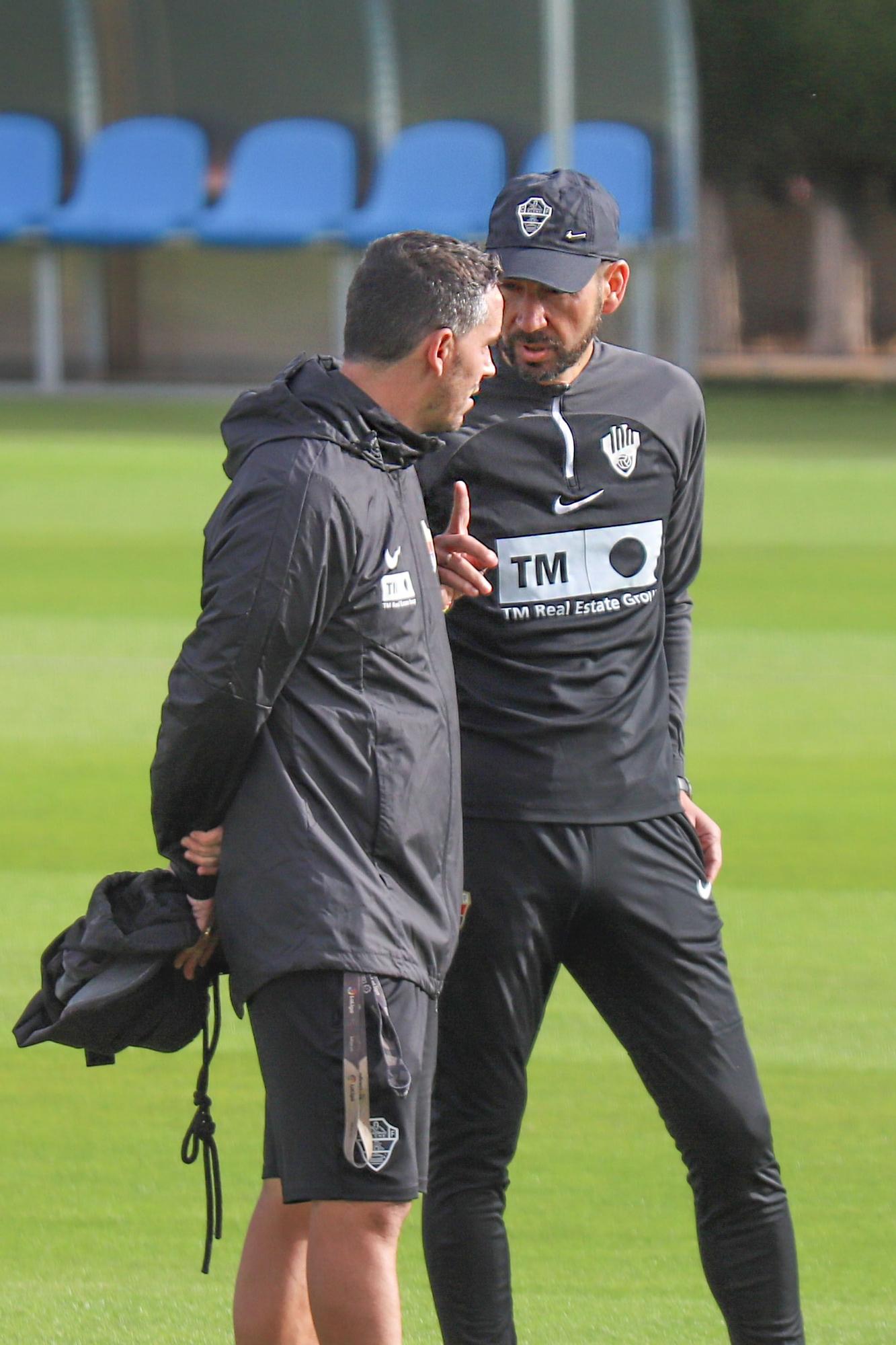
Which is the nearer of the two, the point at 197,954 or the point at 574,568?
the point at 197,954

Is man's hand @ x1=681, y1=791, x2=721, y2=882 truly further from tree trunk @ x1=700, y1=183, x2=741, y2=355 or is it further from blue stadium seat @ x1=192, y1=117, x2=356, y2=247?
tree trunk @ x1=700, y1=183, x2=741, y2=355

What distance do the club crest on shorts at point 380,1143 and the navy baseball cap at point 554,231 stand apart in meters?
1.46

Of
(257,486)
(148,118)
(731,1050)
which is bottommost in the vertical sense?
(731,1050)

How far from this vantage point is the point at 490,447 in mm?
4051

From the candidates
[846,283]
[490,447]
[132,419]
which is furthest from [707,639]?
[846,283]

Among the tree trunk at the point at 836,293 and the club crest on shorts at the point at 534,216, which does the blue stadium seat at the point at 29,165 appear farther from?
the club crest on shorts at the point at 534,216

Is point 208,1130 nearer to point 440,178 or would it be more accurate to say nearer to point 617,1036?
point 617,1036

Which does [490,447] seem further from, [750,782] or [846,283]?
[846,283]

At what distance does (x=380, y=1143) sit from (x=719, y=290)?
3927cm

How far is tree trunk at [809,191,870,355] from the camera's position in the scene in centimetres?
4016

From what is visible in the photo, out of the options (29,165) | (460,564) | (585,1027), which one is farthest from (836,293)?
(460,564)

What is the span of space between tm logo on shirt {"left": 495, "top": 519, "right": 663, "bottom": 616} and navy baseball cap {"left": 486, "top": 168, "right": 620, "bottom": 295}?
0.42 m

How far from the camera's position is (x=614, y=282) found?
4.17 m

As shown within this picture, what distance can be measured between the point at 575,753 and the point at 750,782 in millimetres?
5169
